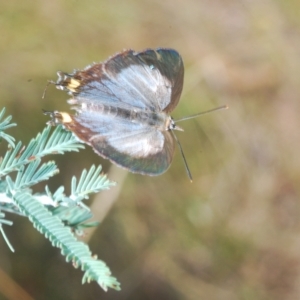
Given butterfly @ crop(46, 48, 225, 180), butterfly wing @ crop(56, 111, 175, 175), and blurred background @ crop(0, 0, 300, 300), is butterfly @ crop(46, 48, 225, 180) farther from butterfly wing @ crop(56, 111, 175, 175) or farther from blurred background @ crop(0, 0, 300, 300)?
blurred background @ crop(0, 0, 300, 300)

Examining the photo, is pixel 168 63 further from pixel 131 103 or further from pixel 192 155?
pixel 192 155

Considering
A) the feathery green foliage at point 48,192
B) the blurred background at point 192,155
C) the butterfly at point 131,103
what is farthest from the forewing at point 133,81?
the blurred background at point 192,155

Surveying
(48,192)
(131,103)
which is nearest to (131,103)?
(131,103)

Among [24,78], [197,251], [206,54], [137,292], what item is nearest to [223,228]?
[197,251]

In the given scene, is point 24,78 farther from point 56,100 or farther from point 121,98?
point 121,98

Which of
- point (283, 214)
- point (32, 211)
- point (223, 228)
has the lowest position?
point (32, 211)

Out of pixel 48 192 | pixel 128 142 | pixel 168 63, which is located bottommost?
pixel 48 192
